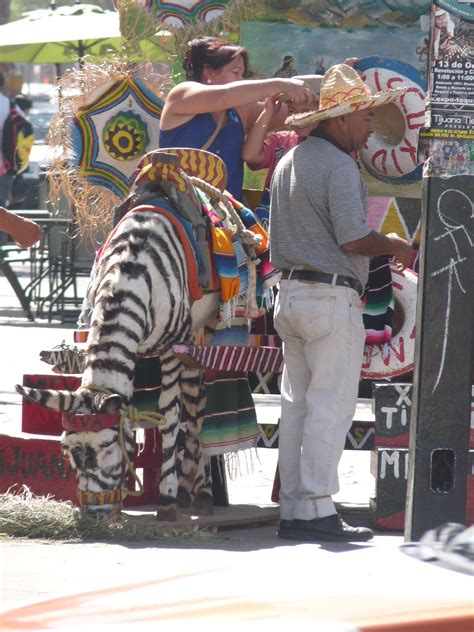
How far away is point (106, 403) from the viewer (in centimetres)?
665

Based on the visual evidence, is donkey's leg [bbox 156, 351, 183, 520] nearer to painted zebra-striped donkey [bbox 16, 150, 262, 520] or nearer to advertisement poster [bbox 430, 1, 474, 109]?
painted zebra-striped donkey [bbox 16, 150, 262, 520]

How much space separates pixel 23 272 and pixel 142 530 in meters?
16.6

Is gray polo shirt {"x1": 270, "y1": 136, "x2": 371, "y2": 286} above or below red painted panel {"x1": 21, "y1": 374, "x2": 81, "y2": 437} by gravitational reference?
above

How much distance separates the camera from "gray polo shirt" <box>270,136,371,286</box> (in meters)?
6.74

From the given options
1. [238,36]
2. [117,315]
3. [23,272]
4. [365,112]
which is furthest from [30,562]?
[23,272]

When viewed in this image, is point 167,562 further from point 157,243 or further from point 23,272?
point 23,272

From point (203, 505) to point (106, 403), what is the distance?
1.14 meters

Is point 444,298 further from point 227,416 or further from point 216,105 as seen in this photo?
point 216,105

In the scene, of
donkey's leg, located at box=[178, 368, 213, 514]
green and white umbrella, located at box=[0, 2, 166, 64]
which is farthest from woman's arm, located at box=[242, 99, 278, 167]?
green and white umbrella, located at box=[0, 2, 166, 64]

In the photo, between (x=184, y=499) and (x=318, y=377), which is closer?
(x=318, y=377)

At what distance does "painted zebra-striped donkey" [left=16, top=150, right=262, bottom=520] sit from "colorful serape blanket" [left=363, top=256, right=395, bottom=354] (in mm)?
791

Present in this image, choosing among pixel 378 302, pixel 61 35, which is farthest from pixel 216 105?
pixel 61 35

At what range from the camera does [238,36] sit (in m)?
9.05

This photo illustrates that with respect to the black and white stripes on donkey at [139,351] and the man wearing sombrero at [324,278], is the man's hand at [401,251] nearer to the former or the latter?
the man wearing sombrero at [324,278]
